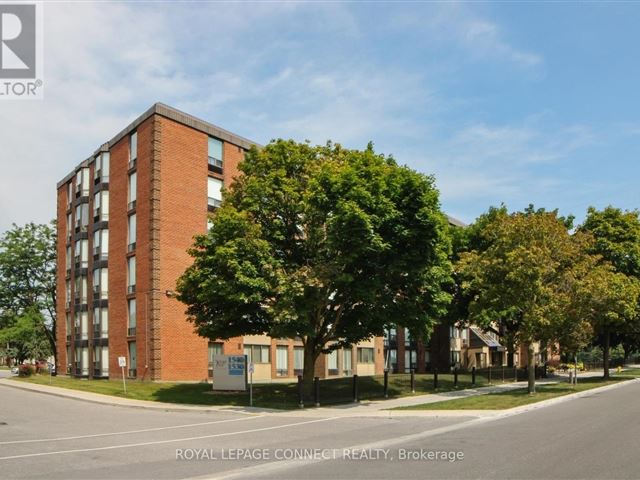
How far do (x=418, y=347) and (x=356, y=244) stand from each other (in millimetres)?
41641

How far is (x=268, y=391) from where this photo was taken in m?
31.2

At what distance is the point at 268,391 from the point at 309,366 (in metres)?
3.72

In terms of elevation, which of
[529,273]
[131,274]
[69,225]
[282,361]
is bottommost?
[282,361]

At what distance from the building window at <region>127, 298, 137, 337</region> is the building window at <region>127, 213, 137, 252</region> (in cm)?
366

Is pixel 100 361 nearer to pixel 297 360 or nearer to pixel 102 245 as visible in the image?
pixel 102 245

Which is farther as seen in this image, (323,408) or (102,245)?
(102,245)

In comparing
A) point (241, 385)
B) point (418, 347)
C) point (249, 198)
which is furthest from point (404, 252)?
point (418, 347)

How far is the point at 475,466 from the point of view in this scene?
10875 millimetres

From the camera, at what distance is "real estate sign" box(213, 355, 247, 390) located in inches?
1218

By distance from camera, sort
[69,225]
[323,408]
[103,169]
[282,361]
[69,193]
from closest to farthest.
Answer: [323,408]
[103,169]
[282,361]
[69,225]
[69,193]

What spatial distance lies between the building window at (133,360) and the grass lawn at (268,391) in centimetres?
173

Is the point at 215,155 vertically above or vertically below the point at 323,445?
above

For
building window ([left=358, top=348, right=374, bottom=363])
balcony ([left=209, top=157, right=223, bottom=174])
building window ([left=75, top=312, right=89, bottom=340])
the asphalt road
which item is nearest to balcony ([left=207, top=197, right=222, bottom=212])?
balcony ([left=209, top=157, right=223, bottom=174])

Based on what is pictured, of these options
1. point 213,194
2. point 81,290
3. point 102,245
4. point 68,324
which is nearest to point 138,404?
point 213,194
